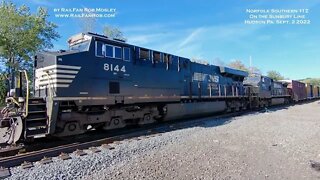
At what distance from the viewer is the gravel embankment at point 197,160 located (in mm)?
5402

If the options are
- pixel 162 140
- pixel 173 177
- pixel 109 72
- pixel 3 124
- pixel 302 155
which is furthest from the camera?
pixel 109 72

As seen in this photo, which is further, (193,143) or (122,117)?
(122,117)

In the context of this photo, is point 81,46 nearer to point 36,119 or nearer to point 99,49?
point 99,49

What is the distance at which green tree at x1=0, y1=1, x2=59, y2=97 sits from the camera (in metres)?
29.4

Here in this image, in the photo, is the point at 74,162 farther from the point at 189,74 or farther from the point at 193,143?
the point at 189,74

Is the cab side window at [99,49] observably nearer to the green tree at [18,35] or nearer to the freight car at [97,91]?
the freight car at [97,91]

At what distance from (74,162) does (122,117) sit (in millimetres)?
4257

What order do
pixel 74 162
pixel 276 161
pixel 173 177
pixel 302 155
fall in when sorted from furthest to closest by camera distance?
pixel 302 155, pixel 276 161, pixel 74 162, pixel 173 177

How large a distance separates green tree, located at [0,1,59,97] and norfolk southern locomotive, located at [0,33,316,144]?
22266mm

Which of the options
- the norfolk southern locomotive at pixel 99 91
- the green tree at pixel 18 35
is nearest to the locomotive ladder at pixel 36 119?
the norfolk southern locomotive at pixel 99 91

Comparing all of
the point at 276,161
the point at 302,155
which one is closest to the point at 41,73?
the point at 276,161

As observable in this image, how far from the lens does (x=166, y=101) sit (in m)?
12.8

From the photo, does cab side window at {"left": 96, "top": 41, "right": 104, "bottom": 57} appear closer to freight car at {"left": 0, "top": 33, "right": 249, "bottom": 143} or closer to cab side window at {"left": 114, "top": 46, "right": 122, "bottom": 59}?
freight car at {"left": 0, "top": 33, "right": 249, "bottom": 143}

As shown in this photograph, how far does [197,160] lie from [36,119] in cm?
464
